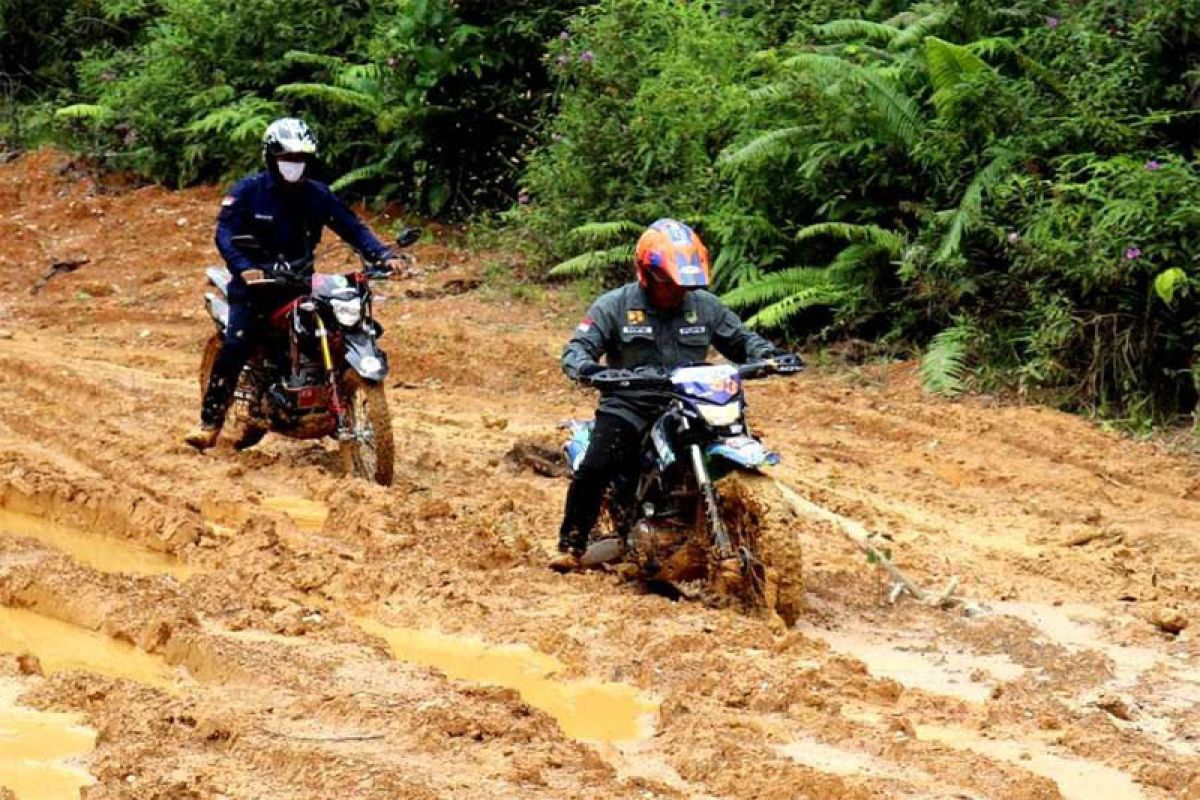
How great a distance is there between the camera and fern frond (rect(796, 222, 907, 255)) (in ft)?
44.7

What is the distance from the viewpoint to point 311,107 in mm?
21031

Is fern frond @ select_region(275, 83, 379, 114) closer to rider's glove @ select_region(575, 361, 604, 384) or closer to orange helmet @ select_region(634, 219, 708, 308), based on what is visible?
orange helmet @ select_region(634, 219, 708, 308)

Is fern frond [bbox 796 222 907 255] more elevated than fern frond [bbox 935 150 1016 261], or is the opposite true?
fern frond [bbox 935 150 1016 261]

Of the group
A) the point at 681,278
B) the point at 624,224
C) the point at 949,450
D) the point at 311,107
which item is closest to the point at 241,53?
the point at 311,107

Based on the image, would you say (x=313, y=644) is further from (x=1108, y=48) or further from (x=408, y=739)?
(x=1108, y=48)

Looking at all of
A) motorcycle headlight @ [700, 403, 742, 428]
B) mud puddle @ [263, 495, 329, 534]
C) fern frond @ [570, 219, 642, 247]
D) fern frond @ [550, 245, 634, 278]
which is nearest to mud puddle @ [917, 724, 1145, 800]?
motorcycle headlight @ [700, 403, 742, 428]

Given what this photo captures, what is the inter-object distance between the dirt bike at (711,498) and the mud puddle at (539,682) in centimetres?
98

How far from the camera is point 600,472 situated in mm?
7934

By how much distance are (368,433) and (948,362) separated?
4883 millimetres

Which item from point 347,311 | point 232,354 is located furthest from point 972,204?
point 232,354

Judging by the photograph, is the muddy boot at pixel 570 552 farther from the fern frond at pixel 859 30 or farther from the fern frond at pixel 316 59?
the fern frond at pixel 316 59

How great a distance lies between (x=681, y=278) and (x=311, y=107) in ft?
46.5

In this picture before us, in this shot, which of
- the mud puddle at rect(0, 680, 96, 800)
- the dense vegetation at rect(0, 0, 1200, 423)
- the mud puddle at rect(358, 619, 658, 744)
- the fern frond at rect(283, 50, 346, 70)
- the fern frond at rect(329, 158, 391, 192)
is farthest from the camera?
the fern frond at rect(283, 50, 346, 70)

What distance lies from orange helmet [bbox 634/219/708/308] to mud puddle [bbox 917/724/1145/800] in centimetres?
237
